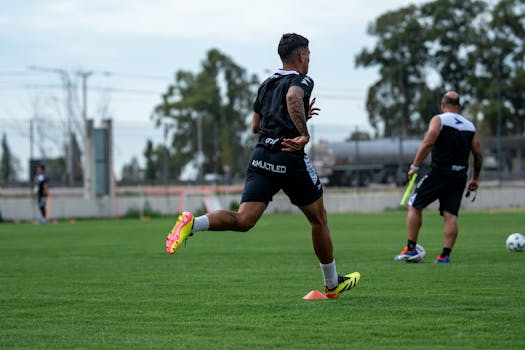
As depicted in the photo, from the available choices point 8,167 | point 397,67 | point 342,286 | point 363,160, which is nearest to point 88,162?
point 8,167

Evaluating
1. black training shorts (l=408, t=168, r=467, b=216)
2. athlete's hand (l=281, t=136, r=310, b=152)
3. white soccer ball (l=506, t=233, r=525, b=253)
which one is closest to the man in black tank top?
black training shorts (l=408, t=168, r=467, b=216)

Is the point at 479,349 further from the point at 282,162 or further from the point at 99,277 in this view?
the point at 99,277

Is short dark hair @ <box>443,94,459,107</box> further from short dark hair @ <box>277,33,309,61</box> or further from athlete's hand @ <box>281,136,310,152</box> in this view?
athlete's hand @ <box>281,136,310,152</box>

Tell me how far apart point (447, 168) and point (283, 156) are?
470 centimetres

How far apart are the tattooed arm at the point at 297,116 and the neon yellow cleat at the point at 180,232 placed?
2.97 ft

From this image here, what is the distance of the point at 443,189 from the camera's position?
38.1 feet

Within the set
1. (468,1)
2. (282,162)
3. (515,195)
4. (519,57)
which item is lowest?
(515,195)

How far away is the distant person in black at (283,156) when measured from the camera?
7.24 metres

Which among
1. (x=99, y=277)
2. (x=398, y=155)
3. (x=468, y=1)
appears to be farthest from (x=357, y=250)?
(x=468, y=1)

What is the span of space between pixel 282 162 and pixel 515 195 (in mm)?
30341

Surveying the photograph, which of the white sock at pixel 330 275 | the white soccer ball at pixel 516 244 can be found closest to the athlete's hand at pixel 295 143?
the white sock at pixel 330 275

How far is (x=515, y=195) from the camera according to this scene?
36.2m

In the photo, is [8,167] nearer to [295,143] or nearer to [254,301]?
[254,301]

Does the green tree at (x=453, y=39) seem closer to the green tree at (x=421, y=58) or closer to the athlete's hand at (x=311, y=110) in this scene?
the green tree at (x=421, y=58)
